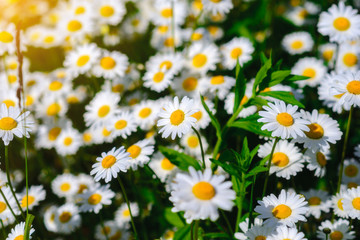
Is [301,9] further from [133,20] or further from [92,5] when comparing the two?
[92,5]

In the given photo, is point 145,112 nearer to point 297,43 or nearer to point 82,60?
point 82,60

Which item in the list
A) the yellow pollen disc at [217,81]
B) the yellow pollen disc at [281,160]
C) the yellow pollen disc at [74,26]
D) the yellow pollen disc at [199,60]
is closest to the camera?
the yellow pollen disc at [281,160]

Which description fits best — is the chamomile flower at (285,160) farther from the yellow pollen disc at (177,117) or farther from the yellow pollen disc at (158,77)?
the yellow pollen disc at (158,77)

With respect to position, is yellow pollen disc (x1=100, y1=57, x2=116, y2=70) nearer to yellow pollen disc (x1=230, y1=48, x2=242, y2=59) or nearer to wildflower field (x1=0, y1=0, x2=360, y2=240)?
wildflower field (x1=0, y1=0, x2=360, y2=240)

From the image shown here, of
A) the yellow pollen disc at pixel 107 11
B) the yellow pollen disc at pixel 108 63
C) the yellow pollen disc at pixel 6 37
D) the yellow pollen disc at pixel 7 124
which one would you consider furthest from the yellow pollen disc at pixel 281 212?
the yellow pollen disc at pixel 107 11

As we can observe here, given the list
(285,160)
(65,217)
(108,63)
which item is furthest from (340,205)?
(108,63)

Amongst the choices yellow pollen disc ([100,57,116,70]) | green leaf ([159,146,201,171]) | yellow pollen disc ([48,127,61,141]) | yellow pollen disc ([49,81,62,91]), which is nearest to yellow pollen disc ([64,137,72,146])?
yellow pollen disc ([48,127,61,141])
